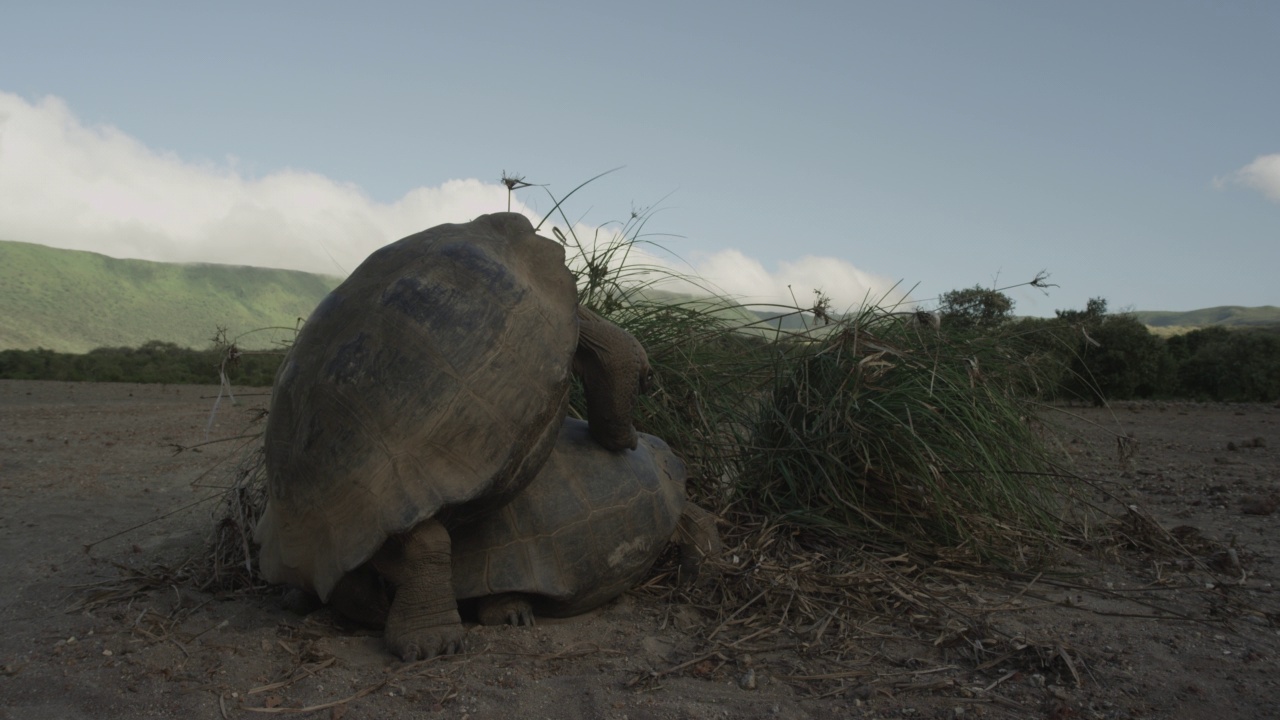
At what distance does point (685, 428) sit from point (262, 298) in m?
80.1

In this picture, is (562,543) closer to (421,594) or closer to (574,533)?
(574,533)

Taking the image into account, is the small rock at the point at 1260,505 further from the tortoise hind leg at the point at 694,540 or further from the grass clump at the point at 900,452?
the tortoise hind leg at the point at 694,540

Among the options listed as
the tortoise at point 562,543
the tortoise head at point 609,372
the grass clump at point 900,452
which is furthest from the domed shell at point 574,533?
the grass clump at point 900,452

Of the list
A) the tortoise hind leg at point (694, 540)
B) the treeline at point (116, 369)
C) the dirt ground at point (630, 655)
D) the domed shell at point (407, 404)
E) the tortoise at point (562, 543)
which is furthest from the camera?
the treeline at point (116, 369)

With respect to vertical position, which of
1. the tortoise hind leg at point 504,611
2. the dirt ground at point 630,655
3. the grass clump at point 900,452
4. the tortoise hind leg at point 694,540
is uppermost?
the grass clump at point 900,452

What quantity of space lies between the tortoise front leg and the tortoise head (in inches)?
37.8

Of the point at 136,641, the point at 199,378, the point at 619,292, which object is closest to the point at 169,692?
the point at 136,641

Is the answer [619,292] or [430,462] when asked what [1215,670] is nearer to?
[430,462]

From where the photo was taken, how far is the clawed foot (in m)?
3.20

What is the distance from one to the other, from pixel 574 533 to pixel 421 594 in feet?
2.36

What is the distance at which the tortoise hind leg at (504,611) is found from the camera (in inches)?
142

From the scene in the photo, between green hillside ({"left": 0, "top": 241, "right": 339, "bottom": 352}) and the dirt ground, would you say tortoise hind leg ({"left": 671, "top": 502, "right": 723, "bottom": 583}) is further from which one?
green hillside ({"left": 0, "top": 241, "right": 339, "bottom": 352})

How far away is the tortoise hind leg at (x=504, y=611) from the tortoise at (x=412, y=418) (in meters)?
0.32

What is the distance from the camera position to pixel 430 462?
10.2 ft
